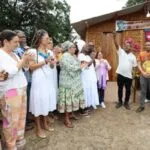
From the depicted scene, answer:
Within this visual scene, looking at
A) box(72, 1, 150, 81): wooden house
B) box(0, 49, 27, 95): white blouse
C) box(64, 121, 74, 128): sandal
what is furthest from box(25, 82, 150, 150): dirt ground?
box(72, 1, 150, 81): wooden house

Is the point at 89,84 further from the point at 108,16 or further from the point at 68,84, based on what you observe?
the point at 108,16

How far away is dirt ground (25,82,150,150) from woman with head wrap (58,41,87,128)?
0.38 meters

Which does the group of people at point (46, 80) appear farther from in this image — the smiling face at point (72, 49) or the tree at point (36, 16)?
the tree at point (36, 16)

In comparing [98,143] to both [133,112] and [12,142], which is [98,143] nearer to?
[12,142]

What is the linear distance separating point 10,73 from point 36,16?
19895mm

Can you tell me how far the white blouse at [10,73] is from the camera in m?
4.18

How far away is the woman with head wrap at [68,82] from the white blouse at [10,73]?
1.50 metres

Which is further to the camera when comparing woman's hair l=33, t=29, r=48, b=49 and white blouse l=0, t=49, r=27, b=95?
woman's hair l=33, t=29, r=48, b=49

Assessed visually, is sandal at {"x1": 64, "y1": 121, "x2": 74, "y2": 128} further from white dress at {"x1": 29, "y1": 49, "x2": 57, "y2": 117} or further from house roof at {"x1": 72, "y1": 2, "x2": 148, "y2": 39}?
house roof at {"x1": 72, "y1": 2, "x2": 148, "y2": 39}

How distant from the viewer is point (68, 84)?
590cm

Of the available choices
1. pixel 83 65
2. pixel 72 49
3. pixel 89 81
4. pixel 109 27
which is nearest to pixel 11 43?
pixel 72 49

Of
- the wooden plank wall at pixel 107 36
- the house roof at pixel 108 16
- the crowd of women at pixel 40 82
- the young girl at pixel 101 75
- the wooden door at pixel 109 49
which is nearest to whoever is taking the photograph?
the crowd of women at pixel 40 82

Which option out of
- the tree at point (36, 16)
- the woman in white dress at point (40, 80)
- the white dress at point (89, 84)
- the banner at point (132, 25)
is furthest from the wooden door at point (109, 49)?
the tree at point (36, 16)

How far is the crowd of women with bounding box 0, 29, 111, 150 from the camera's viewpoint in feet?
14.2
